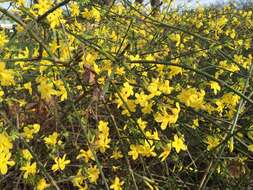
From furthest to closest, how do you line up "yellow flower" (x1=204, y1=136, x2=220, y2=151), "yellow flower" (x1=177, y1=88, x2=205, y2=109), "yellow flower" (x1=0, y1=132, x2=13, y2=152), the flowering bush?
"yellow flower" (x1=204, y1=136, x2=220, y2=151) < "yellow flower" (x1=177, y1=88, x2=205, y2=109) < the flowering bush < "yellow flower" (x1=0, y1=132, x2=13, y2=152)

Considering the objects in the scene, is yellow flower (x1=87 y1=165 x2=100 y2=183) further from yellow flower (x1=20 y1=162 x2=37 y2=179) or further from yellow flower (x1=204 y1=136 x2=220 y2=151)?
yellow flower (x1=204 y1=136 x2=220 y2=151)

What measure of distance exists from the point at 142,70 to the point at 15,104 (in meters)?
0.68

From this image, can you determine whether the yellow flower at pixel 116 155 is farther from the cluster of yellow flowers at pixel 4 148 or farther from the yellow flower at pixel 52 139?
the cluster of yellow flowers at pixel 4 148

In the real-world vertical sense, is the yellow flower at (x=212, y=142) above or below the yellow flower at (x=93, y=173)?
above

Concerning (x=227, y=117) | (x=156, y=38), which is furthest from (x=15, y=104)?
(x=156, y=38)

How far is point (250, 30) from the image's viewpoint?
5504 mm

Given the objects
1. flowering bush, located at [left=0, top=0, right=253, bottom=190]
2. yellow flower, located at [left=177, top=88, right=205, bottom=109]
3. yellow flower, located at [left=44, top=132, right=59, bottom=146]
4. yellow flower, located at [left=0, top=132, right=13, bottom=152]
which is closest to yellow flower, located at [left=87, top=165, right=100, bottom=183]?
flowering bush, located at [left=0, top=0, right=253, bottom=190]

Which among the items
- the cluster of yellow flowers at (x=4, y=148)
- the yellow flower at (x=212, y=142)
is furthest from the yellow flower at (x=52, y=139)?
the yellow flower at (x=212, y=142)

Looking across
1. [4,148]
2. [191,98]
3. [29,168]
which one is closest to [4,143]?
[4,148]

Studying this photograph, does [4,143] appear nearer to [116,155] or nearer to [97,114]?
[116,155]

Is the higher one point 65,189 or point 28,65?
point 28,65

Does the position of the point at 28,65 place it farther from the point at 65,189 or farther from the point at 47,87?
the point at 65,189

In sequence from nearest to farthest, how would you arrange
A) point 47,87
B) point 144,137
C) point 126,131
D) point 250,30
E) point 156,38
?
point 47,87
point 144,137
point 126,131
point 156,38
point 250,30

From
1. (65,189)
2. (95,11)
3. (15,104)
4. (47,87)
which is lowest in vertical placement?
(65,189)
